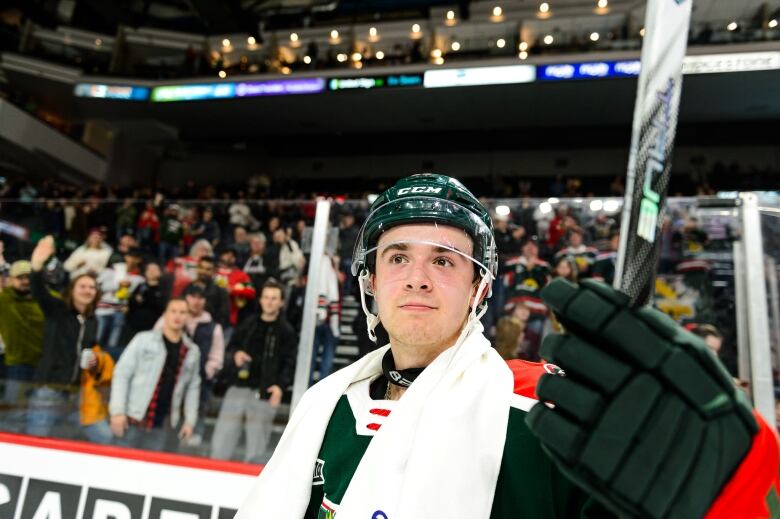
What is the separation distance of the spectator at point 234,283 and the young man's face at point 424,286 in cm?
225

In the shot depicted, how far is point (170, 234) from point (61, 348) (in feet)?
3.28

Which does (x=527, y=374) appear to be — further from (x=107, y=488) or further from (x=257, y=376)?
(x=257, y=376)

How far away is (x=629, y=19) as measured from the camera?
1305 centimetres

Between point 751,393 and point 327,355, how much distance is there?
6.57ft

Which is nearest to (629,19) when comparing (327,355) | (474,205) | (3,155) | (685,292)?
(685,292)

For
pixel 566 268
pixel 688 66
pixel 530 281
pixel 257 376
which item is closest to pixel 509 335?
pixel 530 281

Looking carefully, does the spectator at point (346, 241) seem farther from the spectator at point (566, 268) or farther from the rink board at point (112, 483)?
the rink board at point (112, 483)

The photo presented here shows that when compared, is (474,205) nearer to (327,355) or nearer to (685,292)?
(327,355)

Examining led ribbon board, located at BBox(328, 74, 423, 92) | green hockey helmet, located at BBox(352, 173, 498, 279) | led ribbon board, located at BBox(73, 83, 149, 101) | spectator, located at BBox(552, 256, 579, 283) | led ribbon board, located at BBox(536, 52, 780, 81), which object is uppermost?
led ribbon board, located at BBox(536, 52, 780, 81)

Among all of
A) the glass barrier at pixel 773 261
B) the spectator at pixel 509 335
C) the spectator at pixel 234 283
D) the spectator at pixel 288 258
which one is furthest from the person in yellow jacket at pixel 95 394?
the glass barrier at pixel 773 261

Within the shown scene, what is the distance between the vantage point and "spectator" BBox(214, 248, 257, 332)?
131 inches

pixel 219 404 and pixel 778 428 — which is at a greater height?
pixel 778 428

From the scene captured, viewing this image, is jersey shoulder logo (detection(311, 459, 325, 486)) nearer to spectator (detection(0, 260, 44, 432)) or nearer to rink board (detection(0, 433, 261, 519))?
rink board (detection(0, 433, 261, 519))

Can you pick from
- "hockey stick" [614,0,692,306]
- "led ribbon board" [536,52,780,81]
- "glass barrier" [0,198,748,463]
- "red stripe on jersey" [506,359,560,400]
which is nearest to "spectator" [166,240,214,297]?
"glass barrier" [0,198,748,463]
